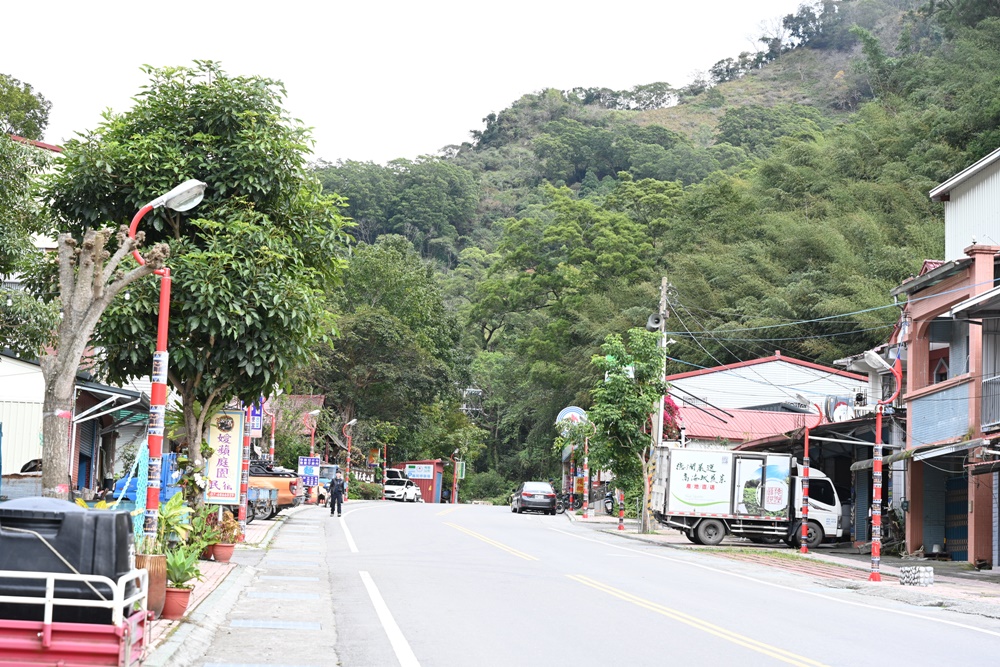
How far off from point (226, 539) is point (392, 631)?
8.86 metres

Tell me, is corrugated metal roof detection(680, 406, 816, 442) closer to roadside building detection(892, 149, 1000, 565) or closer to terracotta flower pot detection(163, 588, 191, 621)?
roadside building detection(892, 149, 1000, 565)

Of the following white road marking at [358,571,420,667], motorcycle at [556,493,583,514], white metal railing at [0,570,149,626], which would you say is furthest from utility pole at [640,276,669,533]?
white metal railing at [0,570,149,626]

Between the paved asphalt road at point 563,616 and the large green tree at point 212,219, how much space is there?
3.83 meters

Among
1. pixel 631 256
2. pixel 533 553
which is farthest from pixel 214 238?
pixel 631 256

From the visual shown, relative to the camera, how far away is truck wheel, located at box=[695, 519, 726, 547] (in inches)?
1250

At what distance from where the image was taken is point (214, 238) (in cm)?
1728

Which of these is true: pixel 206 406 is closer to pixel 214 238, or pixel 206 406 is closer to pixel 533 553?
pixel 214 238

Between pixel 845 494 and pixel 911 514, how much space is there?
841cm

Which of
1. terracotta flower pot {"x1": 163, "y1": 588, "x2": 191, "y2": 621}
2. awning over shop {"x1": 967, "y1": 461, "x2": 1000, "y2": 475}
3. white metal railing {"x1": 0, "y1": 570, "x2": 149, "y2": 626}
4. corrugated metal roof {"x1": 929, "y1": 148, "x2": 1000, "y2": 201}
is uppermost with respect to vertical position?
corrugated metal roof {"x1": 929, "y1": 148, "x2": 1000, "y2": 201}

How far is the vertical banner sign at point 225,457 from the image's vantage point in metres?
21.7

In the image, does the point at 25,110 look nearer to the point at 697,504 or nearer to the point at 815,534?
the point at 697,504

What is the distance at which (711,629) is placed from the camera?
42.1ft

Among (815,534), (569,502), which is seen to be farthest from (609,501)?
(815,534)

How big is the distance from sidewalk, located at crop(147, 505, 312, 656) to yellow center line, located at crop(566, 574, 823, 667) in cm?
586
